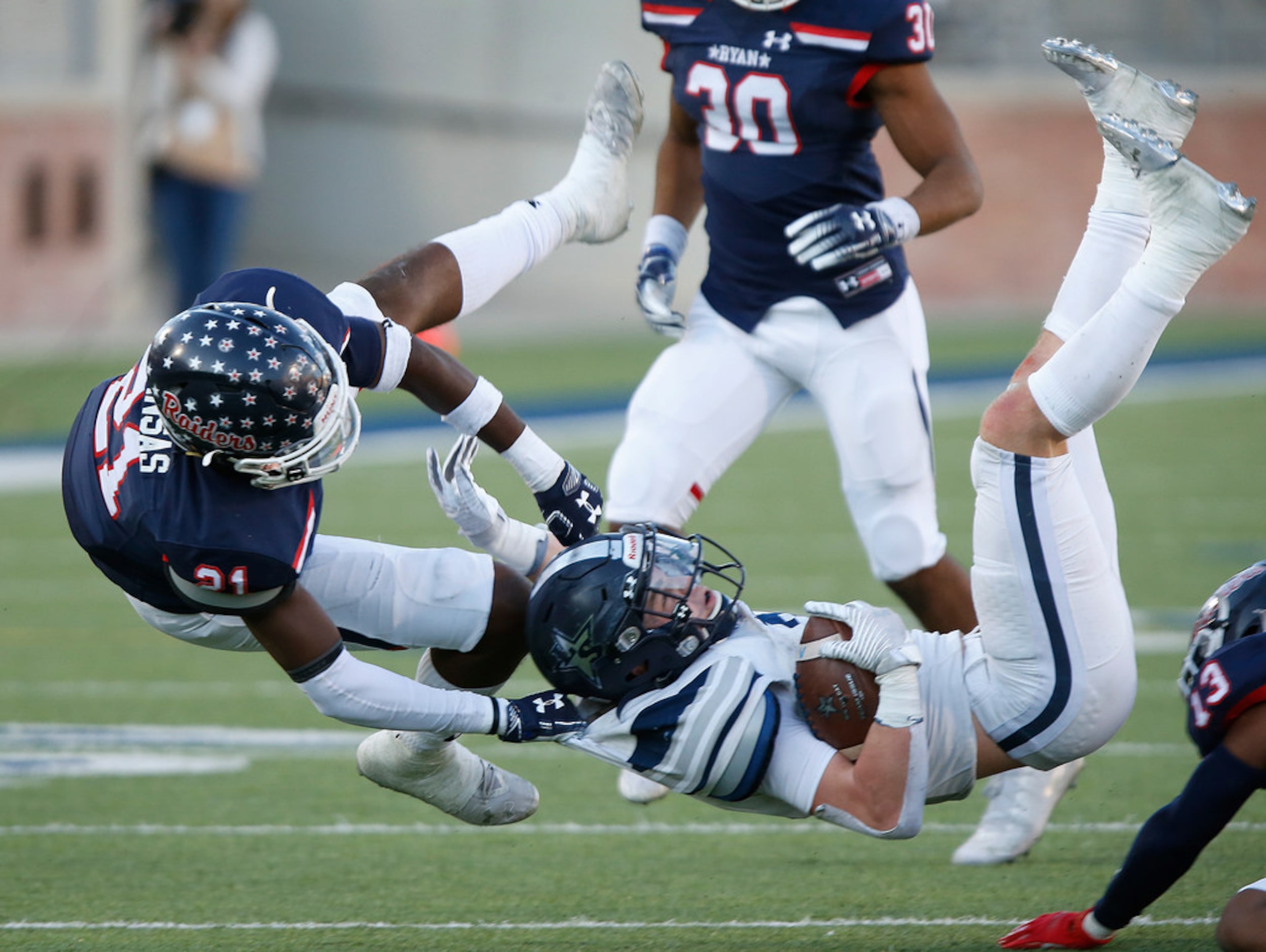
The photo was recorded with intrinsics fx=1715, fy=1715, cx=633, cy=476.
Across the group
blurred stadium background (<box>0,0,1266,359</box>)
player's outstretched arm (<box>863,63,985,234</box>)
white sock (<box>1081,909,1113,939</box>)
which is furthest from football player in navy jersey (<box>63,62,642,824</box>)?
blurred stadium background (<box>0,0,1266,359</box>)

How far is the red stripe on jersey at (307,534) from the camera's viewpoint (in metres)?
2.92

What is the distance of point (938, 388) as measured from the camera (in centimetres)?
1166

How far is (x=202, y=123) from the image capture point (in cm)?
1111

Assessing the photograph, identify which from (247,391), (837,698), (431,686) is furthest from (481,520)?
(837,698)

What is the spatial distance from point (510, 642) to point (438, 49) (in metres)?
14.3

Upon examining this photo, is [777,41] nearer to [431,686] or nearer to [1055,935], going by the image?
[431,686]

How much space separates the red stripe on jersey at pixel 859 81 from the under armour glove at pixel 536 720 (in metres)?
1.68

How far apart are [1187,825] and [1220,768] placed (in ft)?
0.33

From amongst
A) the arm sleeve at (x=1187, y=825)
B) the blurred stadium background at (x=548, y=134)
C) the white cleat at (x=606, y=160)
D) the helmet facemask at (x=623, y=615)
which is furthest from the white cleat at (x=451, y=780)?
the blurred stadium background at (x=548, y=134)

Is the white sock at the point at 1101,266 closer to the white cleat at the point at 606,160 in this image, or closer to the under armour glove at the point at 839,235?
the under armour glove at the point at 839,235

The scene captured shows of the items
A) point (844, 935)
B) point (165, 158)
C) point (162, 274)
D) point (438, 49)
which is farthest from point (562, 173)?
point (844, 935)

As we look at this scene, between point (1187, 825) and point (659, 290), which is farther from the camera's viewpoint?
point (659, 290)

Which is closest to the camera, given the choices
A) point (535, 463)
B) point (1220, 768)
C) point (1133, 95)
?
point (1220, 768)

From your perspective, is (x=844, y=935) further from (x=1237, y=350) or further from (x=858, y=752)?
(x=1237, y=350)
